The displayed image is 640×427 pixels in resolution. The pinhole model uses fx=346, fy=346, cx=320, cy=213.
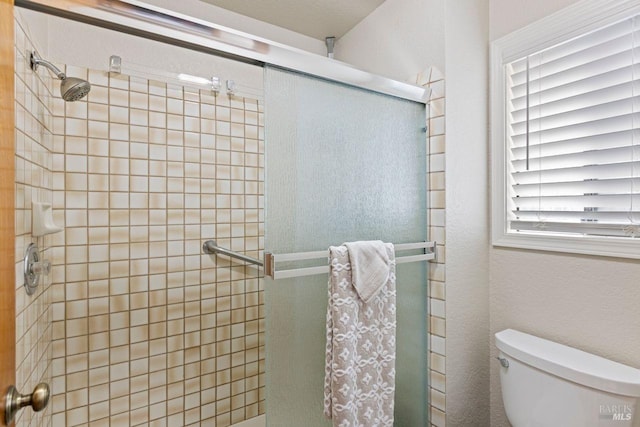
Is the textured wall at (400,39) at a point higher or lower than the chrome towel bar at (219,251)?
higher

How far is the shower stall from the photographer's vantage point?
1.04 meters

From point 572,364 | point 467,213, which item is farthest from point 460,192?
point 572,364

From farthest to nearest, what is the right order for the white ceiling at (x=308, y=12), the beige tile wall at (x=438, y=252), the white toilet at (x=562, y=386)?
1. the white ceiling at (x=308, y=12)
2. the beige tile wall at (x=438, y=252)
3. the white toilet at (x=562, y=386)

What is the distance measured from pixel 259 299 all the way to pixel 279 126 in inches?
45.6

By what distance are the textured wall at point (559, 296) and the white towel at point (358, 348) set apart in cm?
60

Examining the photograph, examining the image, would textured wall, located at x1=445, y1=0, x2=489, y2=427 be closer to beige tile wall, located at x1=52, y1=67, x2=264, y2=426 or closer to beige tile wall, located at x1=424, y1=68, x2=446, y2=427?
beige tile wall, located at x1=424, y1=68, x2=446, y2=427

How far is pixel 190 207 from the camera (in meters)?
1.70

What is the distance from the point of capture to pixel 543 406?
112 centimetres

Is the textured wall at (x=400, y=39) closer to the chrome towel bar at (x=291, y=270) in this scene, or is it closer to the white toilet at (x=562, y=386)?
the chrome towel bar at (x=291, y=270)

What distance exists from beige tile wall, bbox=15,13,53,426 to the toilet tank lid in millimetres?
1563

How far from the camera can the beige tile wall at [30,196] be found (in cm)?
100

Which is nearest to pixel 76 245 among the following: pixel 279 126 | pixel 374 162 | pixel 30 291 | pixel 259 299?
pixel 30 291

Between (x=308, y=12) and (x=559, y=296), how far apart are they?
5.69 feet

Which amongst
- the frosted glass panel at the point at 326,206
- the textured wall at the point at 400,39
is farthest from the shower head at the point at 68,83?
the textured wall at the point at 400,39
